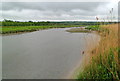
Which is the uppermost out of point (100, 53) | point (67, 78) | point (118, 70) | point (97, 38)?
point (97, 38)

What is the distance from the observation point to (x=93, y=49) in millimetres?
2734

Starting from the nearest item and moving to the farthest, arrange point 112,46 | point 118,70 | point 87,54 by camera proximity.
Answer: point 118,70
point 112,46
point 87,54

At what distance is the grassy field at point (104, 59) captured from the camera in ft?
7.33

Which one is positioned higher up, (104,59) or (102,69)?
(104,59)

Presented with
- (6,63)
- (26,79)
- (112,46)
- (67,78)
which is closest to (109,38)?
(112,46)

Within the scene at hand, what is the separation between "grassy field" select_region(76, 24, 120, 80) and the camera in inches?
88.0

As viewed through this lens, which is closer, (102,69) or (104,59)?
(102,69)

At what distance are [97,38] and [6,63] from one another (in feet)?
9.07

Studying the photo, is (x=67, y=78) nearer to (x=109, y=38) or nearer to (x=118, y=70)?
(x=118, y=70)

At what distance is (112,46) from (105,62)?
41cm

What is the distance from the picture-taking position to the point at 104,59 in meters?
2.45

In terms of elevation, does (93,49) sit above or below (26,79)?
above

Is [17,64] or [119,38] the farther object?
[17,64]

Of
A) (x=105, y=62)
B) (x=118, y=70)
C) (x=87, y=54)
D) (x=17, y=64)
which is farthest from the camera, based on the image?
(x=17, y=64)
